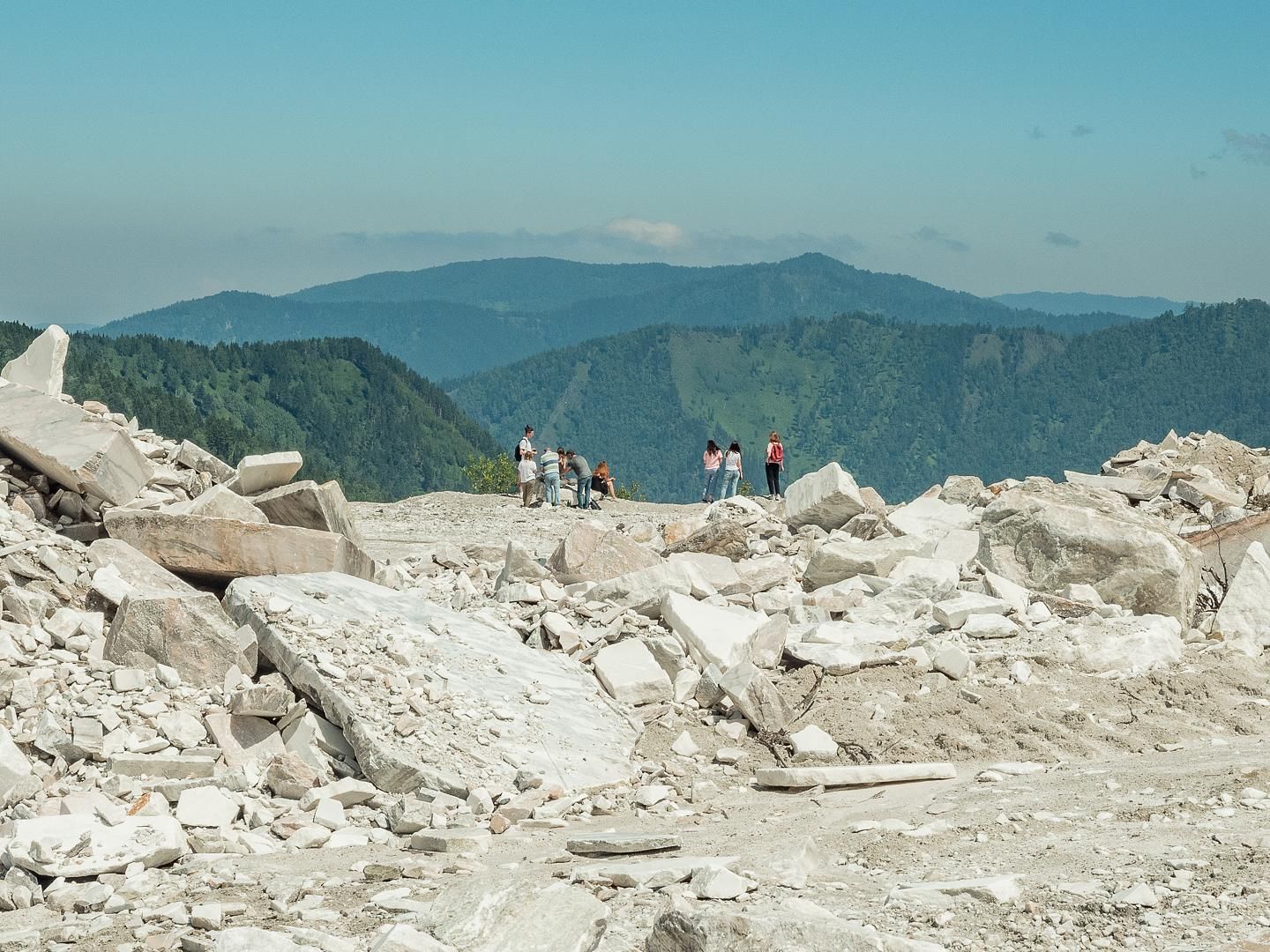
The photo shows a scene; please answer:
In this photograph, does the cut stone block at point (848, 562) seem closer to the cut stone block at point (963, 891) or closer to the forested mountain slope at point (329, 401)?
the cut stone block at point (963, 891)

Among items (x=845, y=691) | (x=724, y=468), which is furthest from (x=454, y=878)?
(x=724, y=468)

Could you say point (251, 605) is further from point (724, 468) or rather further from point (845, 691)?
point (724, 468)

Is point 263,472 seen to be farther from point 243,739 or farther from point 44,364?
point 243,739

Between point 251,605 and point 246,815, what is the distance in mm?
2094

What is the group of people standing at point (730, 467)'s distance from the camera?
23.1 metres

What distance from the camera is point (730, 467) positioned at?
23000 mm

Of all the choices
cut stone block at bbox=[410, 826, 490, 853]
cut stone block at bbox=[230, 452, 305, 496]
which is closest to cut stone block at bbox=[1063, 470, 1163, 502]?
cut stone block at bbox=[230, 452, 305, 496]

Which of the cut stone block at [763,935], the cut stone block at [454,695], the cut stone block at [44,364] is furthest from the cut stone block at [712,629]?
the cut stone block at [44,364]

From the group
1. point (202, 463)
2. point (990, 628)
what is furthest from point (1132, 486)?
point (202, 463)

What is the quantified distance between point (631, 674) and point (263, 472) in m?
4.53

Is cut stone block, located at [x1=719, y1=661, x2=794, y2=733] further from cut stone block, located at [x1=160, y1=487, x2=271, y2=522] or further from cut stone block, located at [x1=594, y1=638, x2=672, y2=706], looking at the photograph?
cut stone block, located at [x1=160, y1=487, x2=271, y2=522]

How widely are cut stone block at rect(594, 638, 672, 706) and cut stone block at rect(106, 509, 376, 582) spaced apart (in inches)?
105

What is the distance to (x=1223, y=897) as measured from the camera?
4457mm

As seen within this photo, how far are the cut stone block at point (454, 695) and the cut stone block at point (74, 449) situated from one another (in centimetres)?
240
